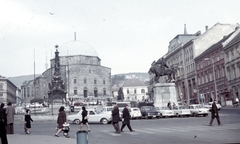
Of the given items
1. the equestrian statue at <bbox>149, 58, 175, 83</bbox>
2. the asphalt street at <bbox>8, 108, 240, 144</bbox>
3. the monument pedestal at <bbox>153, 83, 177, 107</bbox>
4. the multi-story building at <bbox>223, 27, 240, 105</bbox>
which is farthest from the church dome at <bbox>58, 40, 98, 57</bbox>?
the asphalt street at <bbox>8, 108, 240, 144</bbox>

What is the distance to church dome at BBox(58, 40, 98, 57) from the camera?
11706 centimetres

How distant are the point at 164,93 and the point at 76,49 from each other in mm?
82805

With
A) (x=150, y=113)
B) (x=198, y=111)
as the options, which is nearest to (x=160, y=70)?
(x=150, y=113)

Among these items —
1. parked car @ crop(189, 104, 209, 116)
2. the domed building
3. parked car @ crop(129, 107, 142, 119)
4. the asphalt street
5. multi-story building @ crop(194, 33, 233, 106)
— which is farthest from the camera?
the domed building

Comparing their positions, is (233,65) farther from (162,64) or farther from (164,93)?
(164,93)

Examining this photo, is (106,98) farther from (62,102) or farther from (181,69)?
(62,102)

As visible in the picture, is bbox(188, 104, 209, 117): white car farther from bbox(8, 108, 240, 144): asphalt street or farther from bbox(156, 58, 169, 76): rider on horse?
bbox(8, 108, 240, 144): asphalt street

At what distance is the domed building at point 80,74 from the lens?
364ft

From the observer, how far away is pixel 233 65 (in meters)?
55.0

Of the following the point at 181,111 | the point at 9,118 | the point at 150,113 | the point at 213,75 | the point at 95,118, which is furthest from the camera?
the point at 213,75

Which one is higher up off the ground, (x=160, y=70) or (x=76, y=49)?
(x=76, y=49)

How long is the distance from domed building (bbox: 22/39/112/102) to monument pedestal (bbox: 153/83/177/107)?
71.6m

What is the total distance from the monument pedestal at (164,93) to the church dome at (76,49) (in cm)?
8126

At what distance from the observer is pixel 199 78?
70.1 meters
